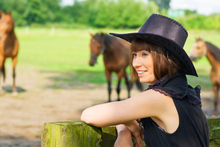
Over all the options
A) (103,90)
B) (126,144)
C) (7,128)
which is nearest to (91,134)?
(126,144)

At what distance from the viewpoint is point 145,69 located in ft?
5.19

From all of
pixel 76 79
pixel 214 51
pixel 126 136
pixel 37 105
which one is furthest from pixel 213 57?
pixel 76 79

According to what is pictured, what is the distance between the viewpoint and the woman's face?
1549 mm

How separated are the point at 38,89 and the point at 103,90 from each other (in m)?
2.18

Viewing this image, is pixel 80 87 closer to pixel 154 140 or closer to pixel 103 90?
pixel 103 90

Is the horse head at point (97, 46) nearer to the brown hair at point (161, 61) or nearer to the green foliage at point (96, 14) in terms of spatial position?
the brown hair at point (161, 61)

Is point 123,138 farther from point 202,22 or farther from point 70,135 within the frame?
point 202,22

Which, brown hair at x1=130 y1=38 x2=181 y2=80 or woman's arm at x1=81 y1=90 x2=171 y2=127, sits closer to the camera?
woman's arm at x1=81 y1=90 x2=171 y2=127

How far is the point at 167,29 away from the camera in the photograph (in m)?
1.53

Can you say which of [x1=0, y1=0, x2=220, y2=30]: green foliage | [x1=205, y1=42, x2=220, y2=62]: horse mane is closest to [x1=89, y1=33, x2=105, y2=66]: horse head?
[x1=205, y1=42, x2=220, y2=62]: horse mane

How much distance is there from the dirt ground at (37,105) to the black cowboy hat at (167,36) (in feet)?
12.2

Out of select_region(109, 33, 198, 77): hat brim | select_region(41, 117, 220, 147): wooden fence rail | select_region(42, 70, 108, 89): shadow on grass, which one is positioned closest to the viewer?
select_region(41, 117, 220, 147): wooden fence rail

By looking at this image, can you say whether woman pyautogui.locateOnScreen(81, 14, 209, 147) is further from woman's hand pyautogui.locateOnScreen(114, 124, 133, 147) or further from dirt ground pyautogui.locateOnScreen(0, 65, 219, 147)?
dirt ground pyautogui.locateOnScreen(0, 65, 219, 147)

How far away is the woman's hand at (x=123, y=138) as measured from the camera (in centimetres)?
150
